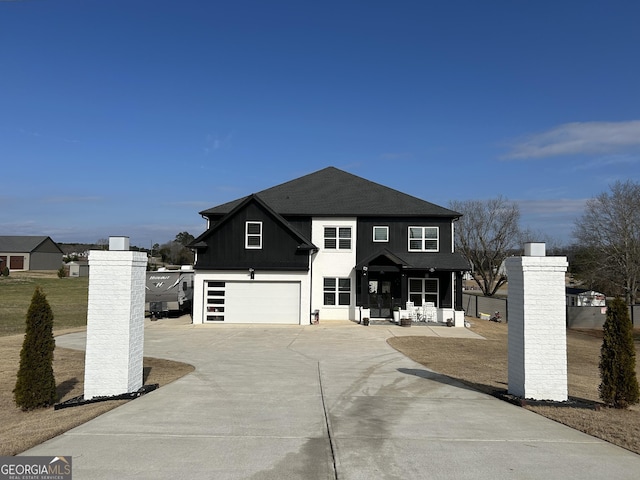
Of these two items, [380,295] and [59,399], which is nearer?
→ [59,399]

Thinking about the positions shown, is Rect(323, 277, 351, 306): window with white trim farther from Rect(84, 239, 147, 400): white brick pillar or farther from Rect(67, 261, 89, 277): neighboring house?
Rect(67, 261, 89, 277): neighboring house

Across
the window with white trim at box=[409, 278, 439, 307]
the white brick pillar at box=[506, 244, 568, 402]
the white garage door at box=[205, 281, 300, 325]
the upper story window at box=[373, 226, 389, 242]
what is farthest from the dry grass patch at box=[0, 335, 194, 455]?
the window with white trim at box=[409, 278, 439, 307]

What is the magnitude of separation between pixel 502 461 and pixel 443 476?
3.34 feet

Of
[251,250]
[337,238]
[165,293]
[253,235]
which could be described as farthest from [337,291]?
[165,293]

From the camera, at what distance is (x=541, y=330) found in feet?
27.5

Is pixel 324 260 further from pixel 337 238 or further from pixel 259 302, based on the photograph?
pixel 259 302

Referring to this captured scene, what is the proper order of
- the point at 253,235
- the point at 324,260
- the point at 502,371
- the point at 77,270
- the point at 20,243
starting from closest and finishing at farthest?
1. the point at 502,371
2. the point at 253,235
3. the point at 324,260
4. the point at 77,270
5. the point at 20,243

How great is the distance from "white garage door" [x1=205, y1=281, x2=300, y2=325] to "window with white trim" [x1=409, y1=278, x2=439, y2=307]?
626 cm

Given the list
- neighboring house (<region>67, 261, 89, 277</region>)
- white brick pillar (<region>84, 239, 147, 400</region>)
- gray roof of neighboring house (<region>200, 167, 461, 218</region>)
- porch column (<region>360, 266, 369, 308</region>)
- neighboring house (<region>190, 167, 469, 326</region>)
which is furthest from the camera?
neighboring house (<region>67, 261, 89, 277</region>)

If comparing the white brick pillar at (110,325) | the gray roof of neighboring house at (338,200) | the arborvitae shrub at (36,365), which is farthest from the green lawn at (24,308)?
the gray roof of neighboring house at (338,200)

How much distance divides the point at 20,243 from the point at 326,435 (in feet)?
300

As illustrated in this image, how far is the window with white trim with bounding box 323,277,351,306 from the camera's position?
2362cm

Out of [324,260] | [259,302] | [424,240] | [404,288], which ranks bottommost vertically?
[259,302]

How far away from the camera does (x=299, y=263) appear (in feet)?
73.2
